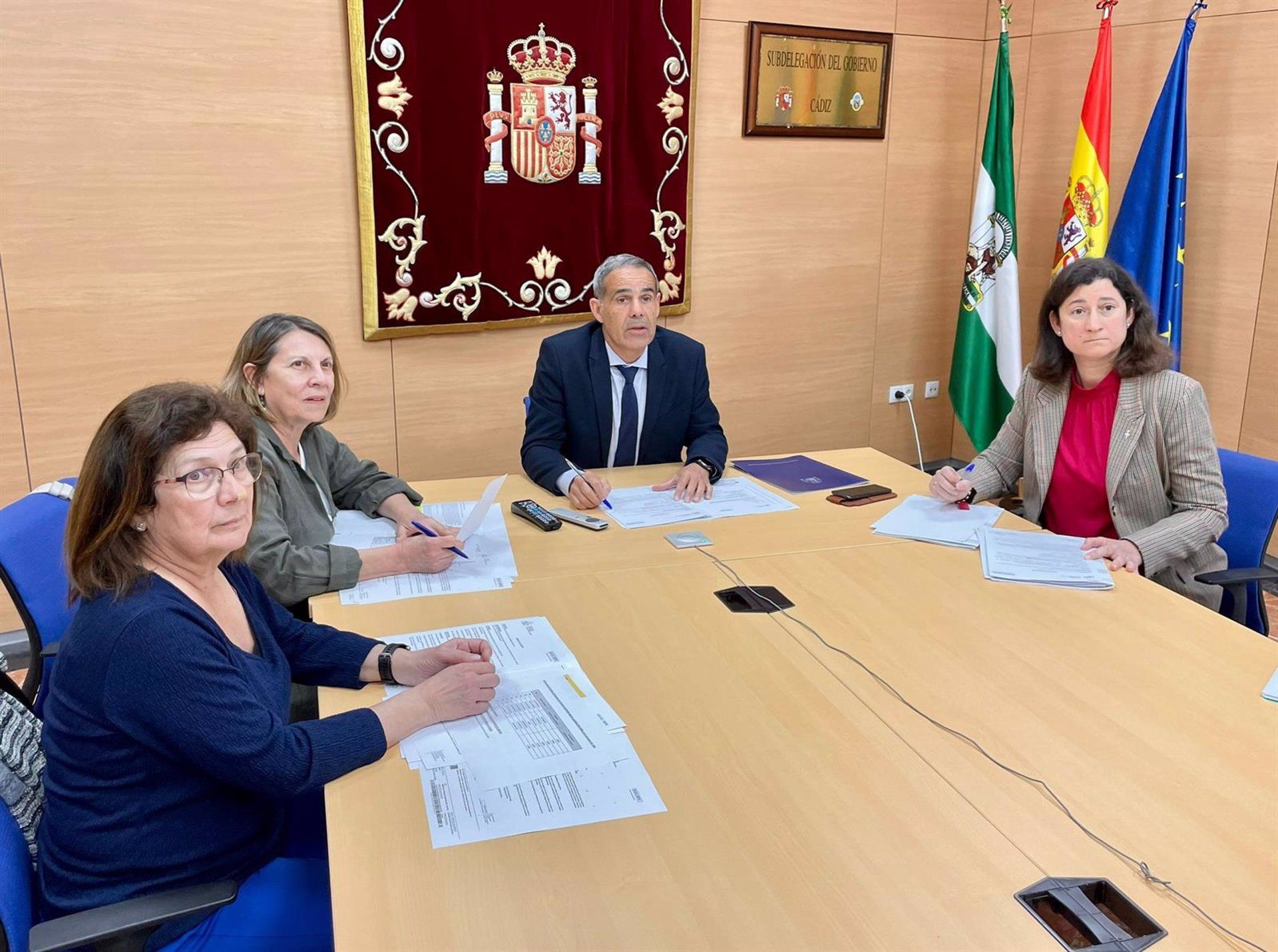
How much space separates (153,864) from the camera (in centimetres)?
131

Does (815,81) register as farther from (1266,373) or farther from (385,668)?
(385,668)

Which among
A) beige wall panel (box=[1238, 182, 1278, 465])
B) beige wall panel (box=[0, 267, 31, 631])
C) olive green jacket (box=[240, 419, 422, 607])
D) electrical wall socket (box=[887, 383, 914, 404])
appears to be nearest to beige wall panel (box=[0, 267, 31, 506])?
beige wall panel (box=[0, 267, 31, 631])

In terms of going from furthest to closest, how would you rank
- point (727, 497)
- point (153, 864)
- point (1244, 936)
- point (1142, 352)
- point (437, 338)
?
point (437, 338) → point (727, 497) → point (1142, 352) → point (153, 864) → point (1244, 936)

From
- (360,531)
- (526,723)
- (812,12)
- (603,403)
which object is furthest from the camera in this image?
(812,12)

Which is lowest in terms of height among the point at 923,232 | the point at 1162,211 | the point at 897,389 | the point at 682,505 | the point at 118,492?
the point at 897,389

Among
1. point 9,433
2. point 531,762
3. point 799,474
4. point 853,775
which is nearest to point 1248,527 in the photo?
point 799,474

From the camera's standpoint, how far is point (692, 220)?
4.18m

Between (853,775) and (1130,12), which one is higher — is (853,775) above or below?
below

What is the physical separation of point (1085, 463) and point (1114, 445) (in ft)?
0.36

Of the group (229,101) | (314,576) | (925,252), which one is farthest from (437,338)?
(925,252)

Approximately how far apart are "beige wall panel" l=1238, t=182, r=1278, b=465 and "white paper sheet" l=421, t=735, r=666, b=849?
328 cm

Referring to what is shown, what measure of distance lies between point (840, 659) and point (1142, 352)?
127cm


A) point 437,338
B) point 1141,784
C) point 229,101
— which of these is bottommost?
point 1141,784

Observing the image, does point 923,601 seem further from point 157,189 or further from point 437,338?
point 157,189
